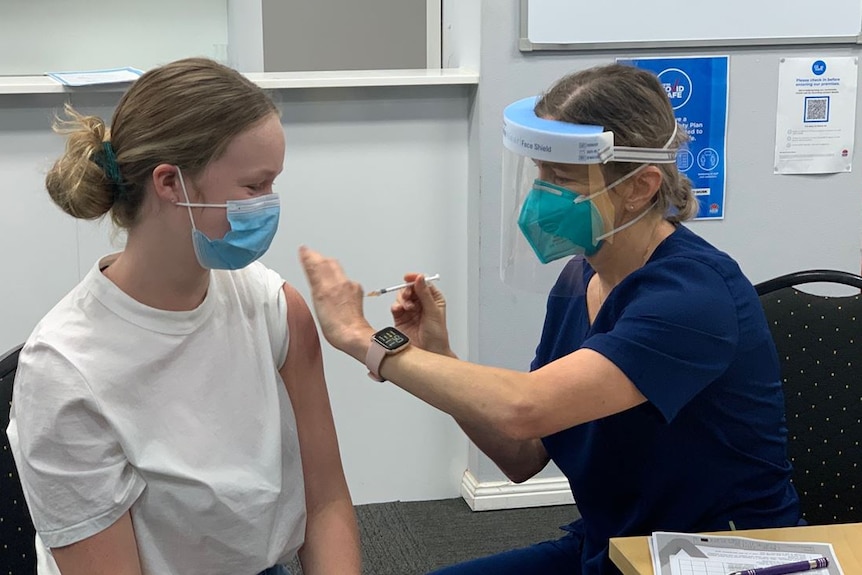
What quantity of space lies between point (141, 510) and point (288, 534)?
0.21 meters

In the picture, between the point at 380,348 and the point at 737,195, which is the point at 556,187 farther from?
the point at 737,195

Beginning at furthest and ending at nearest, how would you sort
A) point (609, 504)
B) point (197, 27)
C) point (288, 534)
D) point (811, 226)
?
point (197, 27) < point (811, 226) < point (609, 504) < point (288, 534)

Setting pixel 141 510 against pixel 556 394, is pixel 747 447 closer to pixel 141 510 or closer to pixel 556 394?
pixel 556 394

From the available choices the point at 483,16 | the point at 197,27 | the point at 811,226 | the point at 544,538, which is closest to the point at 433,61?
the point at 483,16

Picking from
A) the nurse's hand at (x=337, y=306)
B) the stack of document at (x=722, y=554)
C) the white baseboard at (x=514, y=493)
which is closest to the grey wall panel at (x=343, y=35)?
the white baseboard at (x=514, y=493)

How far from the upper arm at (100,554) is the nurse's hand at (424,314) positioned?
0.54m

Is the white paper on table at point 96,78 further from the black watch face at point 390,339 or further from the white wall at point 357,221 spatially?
the black watch face at point 390,339

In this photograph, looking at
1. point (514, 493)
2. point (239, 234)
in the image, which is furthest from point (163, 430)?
point (514, 493)

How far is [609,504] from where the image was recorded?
151 cm

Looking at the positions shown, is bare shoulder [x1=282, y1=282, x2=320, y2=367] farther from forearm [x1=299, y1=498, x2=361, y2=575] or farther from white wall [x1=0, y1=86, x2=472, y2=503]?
white wall [x1=0, y1=86, x2=472, y2=503]

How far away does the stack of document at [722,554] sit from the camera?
116 cm

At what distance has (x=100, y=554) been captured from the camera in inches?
49.3

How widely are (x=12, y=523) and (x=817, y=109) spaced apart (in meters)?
2.33

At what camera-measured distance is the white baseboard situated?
2857mm
